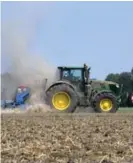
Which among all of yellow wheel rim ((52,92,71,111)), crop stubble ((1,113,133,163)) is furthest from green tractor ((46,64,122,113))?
crop stubble ((1,113,133,163))

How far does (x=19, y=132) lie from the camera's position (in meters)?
11.6

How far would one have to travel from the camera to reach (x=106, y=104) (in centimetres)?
2361

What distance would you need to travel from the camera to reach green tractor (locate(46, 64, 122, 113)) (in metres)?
22.8

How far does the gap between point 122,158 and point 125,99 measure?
27695 mm

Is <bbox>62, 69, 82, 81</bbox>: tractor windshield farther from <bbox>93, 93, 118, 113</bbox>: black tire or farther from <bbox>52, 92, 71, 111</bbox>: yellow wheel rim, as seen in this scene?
<bbox>93, 93, 118, 113</bbox>: black tire

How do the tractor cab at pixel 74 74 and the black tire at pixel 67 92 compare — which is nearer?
the black tire at pixel 67 92

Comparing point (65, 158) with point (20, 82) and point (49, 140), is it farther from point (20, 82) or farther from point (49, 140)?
point (20, 82)

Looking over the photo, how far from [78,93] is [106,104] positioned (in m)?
1.40

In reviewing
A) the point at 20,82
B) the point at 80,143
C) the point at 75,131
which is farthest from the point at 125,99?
the point at 80,143

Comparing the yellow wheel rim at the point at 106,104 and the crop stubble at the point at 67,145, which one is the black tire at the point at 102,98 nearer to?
the yellow wheel rim at the point at 106,104

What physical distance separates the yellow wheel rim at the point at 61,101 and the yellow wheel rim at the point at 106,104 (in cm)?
157

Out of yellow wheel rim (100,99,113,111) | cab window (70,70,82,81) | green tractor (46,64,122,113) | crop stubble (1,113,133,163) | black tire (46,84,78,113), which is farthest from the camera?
cab window (70,70,82,81)

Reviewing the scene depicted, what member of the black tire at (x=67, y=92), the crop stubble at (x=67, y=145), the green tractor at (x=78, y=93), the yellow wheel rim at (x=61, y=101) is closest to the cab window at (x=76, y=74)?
the green tractor at (x=78, y=93)

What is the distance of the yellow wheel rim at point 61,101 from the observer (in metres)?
22.9
